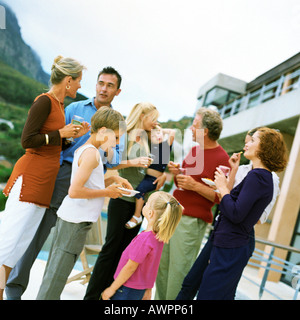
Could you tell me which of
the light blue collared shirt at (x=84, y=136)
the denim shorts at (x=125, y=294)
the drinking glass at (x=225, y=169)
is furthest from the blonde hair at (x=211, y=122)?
the denim shorts at (x=125, y=294)

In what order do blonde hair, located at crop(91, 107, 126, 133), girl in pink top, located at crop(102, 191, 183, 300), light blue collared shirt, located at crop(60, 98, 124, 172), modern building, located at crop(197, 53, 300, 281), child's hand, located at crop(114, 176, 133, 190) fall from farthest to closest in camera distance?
modern building, located at crop(197, 53, 300, 281) → light blue collared shirt, located at crop(60, 98, 124, 172) → child's hand, located at crop(114, 176, 133, 190) → blonde hair, located at crop(91, 107, 126, 133) → girl in pink top, located at crop(102, 191, 183, 300)

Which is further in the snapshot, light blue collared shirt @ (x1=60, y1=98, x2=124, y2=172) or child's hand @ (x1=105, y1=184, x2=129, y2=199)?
light blue collared shirt @ (x1=60, y1=98, x2=124, y2=172)

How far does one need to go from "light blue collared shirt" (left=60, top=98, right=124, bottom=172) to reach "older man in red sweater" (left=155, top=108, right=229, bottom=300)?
38cm

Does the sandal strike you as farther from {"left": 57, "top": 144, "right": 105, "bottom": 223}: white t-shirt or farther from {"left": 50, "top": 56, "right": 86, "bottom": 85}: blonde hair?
{"left": 50, "top": 56, "right": 86, "bottom": 85}: blonde hair

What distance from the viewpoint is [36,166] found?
1.42 meters

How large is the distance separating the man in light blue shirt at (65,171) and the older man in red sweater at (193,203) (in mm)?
522

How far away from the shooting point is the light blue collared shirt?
1646 mm

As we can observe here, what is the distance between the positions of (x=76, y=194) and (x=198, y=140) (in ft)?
3.12

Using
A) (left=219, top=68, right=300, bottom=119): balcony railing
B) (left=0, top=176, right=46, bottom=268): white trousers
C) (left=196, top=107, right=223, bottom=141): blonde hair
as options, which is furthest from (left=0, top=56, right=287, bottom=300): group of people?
(left=219, top=68, right=300, bottom=119): balcony railing

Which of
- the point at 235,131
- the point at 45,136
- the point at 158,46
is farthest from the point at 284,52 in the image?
the point at 235,131

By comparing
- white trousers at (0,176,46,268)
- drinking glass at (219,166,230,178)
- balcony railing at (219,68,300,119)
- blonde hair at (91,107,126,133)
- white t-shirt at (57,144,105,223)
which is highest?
balcony railing at (219,68,300,119)

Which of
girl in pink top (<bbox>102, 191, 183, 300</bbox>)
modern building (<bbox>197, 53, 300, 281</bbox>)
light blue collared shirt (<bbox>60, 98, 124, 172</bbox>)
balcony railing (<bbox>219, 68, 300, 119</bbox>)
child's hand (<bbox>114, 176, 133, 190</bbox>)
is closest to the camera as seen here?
girl in pink top (<bbox>102, 191, 183, 300</bbox>)

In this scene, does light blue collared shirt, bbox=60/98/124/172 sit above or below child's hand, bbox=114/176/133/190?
above
